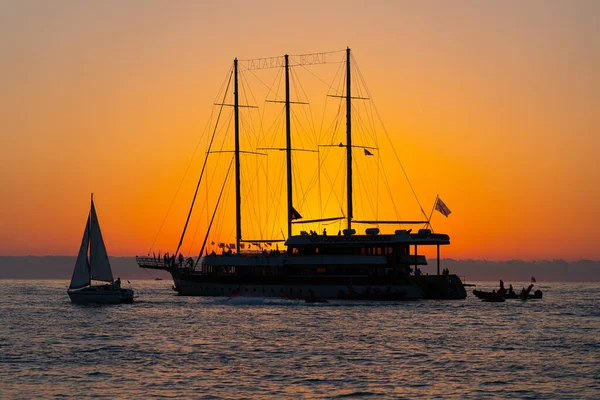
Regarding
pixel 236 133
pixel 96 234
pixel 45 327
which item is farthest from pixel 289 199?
pixel 45 327

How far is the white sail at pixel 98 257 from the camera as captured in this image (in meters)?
99.9

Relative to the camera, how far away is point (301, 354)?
56.7 meters

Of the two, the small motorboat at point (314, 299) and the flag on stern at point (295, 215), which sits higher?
the flag on stern at point (295, 215)

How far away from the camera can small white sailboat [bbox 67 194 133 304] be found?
100000mm

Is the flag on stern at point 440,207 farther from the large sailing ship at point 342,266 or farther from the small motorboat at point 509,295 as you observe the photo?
the small motorboat at point 509,295

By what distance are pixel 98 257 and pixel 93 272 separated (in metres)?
1.73

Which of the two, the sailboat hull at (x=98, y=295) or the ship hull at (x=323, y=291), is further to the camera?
the ship hull at (x=323, y=291)

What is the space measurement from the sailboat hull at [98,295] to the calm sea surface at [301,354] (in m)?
8.02

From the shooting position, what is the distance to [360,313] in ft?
292

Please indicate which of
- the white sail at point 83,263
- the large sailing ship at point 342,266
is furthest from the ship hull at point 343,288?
the white sail at point 83,263

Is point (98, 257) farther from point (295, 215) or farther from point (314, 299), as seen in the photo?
point (295, 215)

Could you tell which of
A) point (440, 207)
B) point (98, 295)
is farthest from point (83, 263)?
point (440, 207)

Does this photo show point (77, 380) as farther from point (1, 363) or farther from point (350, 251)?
point (350, 251)

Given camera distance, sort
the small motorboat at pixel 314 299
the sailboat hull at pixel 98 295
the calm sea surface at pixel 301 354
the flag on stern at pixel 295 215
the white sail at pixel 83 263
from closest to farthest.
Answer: the calm sea surface at pixel 301 354, the white sail at pixel 83 263, the sailboat hull at pixel 98 295, the small motorboat at pixel 314 299, the flag on stern at pixel 295 215
